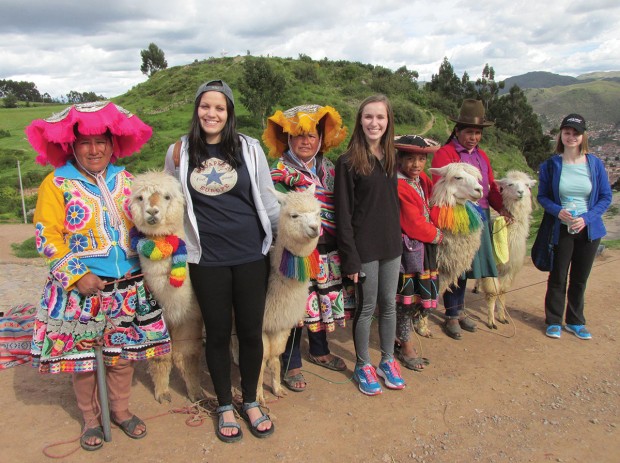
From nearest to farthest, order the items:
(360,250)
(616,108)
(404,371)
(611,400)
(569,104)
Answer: (360,250), (611,400), (404,371), (616,108), (569,104)

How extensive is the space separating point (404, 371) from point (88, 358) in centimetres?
234

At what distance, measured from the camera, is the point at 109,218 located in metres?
2.54

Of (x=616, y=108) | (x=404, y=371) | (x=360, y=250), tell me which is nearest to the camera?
(x=360, y=250)

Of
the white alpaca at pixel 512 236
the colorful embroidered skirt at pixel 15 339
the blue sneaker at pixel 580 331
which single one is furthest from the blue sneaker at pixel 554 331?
the colorful embroidered skirt at pixel 15 339

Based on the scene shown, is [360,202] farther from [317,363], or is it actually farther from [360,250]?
[317,363]

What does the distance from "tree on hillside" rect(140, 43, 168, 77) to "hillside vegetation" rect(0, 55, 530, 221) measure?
583 inches

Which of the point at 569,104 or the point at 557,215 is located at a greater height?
the point at 569,104

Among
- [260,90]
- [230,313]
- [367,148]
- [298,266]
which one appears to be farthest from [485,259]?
[260,90]

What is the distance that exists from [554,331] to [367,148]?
276 centimetres

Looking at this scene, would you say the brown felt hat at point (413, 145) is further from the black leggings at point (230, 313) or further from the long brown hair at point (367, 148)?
the black leggings at point (230, 313)

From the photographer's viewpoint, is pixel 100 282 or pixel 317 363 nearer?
pixel 100 282

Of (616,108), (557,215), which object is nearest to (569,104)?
(616,108)

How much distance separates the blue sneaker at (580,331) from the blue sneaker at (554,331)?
0.16 metres

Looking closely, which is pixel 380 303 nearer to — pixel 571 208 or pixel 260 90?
pixel 571 208
